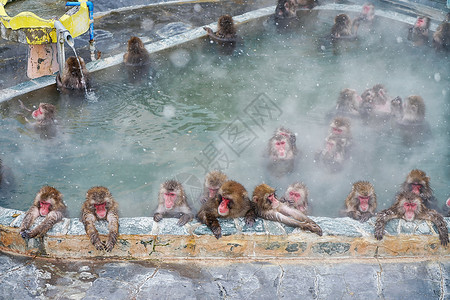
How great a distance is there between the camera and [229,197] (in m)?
5.64

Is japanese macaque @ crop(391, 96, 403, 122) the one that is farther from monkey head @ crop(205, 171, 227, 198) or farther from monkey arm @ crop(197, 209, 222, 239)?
monkey arm @ crop(197, 209, 222, 239)

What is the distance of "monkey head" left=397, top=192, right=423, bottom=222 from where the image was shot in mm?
5660

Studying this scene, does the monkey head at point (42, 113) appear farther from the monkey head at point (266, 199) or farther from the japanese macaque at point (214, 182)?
the monkey head at point (266, 199)

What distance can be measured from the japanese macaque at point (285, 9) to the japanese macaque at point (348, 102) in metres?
5.07

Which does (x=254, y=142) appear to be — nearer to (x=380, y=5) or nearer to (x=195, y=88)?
(x=195, y=88)

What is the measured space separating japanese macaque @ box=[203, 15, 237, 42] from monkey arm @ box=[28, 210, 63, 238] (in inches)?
287

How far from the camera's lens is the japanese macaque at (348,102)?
347 inches

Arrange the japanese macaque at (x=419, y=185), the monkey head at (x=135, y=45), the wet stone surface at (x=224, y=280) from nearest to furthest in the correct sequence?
1. the wet stone surface at (x=224, y=280)
2. the japanese macaque at (x=419, y=185)
3. the monkey head at (x=135, y=45)

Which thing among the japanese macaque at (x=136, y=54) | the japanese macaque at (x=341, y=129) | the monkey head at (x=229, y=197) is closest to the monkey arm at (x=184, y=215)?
the monkey head at (x=229, y=197)

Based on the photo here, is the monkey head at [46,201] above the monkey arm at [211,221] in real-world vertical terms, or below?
above

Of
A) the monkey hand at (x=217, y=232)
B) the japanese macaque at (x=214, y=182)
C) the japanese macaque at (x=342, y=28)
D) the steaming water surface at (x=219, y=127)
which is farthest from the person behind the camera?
the japanese macaque at (x=342, y=28)

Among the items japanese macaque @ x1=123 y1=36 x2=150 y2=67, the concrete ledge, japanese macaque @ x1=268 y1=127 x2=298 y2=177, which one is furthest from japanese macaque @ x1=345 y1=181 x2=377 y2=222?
japanese macaque @ x1=123 y1=36 x2=150 y2=67

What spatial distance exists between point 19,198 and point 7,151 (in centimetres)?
118

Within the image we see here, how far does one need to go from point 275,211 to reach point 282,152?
1820mm
